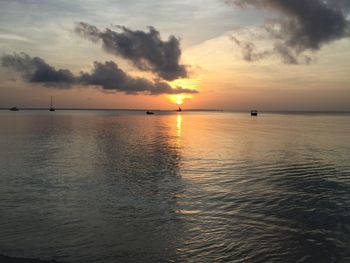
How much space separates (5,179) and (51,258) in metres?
17.8

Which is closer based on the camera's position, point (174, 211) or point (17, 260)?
point (17, 260)

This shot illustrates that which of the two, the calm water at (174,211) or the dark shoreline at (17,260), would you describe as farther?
the calm water at (174,211)

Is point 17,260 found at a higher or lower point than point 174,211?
higher

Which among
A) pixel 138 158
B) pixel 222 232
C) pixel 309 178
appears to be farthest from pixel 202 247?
pixel 138 158

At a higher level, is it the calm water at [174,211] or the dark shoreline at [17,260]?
the dark shoreline at [17,260]

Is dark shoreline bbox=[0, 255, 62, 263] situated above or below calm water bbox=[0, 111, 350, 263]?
above

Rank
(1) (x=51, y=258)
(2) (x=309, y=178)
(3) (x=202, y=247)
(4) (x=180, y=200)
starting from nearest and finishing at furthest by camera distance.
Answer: (1) (x=51, y=258) < (3) (x=202, y=247) < (4) (x=180, y=200) < (2) (x=309, y=178)

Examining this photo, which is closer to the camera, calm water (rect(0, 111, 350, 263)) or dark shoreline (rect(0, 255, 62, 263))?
dark shoreline (rect(0, 255, 62, 263))

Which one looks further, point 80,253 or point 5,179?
point 5,179

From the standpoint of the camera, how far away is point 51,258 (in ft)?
44.0

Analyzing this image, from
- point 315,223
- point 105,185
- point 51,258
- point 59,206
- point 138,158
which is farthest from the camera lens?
point 138,158

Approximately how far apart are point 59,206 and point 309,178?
2072 cm

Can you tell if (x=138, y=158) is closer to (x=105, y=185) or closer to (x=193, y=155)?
(x=193, y=155)

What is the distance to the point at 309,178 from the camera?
101 ft
